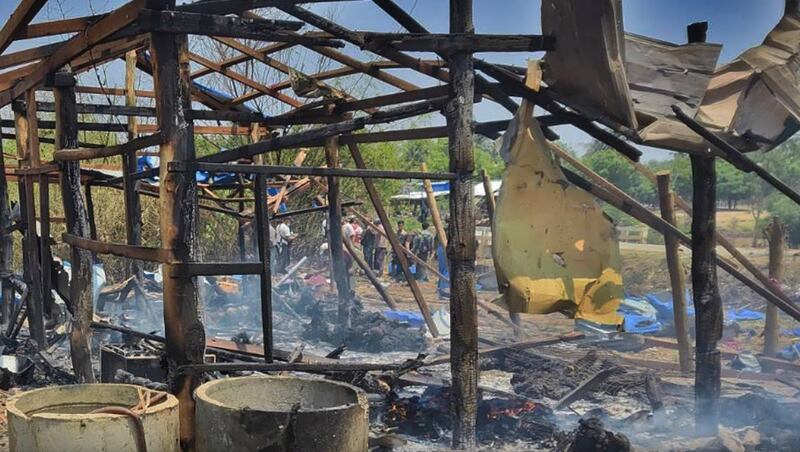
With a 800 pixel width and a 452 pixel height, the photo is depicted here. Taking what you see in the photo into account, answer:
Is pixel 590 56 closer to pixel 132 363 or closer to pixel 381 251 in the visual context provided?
pixel 132 363

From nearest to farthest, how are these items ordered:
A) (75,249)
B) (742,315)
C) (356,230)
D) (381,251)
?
1. (75,249)
2. (742,315)
3. (381,251)
4. (356,230)

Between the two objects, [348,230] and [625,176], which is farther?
[625,176]

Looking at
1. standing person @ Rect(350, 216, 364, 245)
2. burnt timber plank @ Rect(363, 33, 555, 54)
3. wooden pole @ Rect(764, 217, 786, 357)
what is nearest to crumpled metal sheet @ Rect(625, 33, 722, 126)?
burnt timber plank @ Rect(363, 33, 555, 54)

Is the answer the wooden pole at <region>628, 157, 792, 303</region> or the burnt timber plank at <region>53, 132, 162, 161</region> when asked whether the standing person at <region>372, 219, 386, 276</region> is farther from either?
the burnt timber plank at <region>53, 132, 162, 161</region>

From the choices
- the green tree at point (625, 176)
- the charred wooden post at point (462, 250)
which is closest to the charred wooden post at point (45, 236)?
the charred wooden post at point (462, 250)

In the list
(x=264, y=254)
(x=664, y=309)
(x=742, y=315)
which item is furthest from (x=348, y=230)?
(x=264, y=254)

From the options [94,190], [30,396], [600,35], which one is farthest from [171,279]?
[94,190]

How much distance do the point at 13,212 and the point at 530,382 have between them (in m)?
8.13

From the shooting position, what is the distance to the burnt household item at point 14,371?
7680 mm

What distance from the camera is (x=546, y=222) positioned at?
5285 millimetres

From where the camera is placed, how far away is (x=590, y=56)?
17.0ft

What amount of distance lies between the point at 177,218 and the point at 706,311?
4.55 meters

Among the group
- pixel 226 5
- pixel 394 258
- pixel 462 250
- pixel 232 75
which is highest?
pixel 232 75

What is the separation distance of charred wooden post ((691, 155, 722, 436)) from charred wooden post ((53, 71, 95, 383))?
17.5 feet
